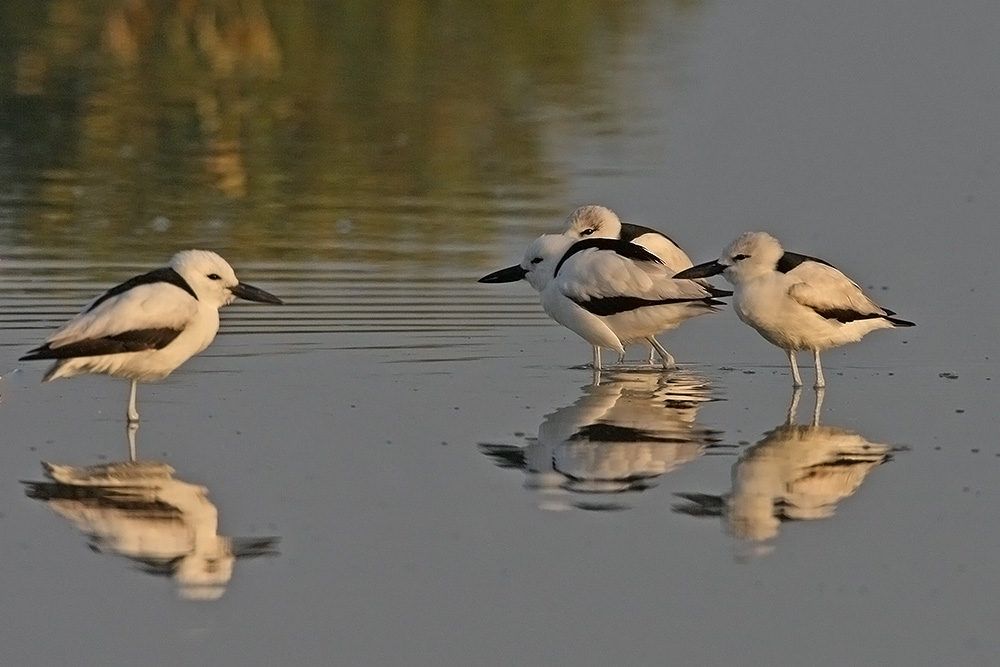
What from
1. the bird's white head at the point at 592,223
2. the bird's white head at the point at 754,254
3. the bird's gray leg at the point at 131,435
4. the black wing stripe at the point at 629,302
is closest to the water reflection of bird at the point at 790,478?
the bird's white head at the point at 754,254

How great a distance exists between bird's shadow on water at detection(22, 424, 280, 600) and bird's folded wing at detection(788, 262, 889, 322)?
422 cm

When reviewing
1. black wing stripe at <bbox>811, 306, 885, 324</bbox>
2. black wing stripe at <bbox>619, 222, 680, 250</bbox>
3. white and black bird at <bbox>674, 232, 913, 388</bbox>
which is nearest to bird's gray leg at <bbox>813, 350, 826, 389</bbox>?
white and black bird at <bbox>674, 232, 913, 388</bbox>

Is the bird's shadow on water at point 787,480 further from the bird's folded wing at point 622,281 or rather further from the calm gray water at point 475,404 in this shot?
the bird's folded wing at point 622,281

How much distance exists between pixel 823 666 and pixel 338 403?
4935 mm

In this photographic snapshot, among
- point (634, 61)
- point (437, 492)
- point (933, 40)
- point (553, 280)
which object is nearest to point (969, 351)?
point (553, 280)

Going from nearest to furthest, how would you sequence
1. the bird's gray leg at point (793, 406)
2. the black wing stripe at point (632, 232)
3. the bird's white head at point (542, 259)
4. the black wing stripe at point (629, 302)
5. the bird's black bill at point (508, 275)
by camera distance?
the bird's gray leg at point (793, 406) < the black wing stripe at point (629, 302) < the bird's white head at point (542, 259) < the bird's black bill at point (508, 275) < the black wing stripe at point (632, 232)

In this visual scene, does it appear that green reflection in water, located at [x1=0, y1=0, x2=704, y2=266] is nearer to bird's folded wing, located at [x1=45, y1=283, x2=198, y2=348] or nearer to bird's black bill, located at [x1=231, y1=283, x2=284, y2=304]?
bird's black bill, located at [x1=231, y1=283, x2=284, y2=304]

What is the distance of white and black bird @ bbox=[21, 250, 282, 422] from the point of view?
10719 mm

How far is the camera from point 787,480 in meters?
9.86

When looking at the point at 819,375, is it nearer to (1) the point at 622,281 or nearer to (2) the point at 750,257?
(2) the point at 750,257

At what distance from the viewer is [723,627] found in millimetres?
7727

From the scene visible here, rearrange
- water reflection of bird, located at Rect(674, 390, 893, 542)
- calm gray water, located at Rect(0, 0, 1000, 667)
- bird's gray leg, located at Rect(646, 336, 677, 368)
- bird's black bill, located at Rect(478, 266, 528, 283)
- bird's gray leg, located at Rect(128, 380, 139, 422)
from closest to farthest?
calm gray water, located at Rect(0, 0, 1000, 667)
water reflection of bird, located at Rect(674, 390, 893, 542)
bird's gray leg, located at Rect(128, 380, 139, 422)
bird's gray leg, located at Rect(646, 336, 677, 368)
bird's black bill, located at Rect(478, 266, 528, 283)

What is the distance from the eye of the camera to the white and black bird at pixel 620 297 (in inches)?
517

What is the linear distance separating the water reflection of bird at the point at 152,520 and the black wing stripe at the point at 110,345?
2.44ft
